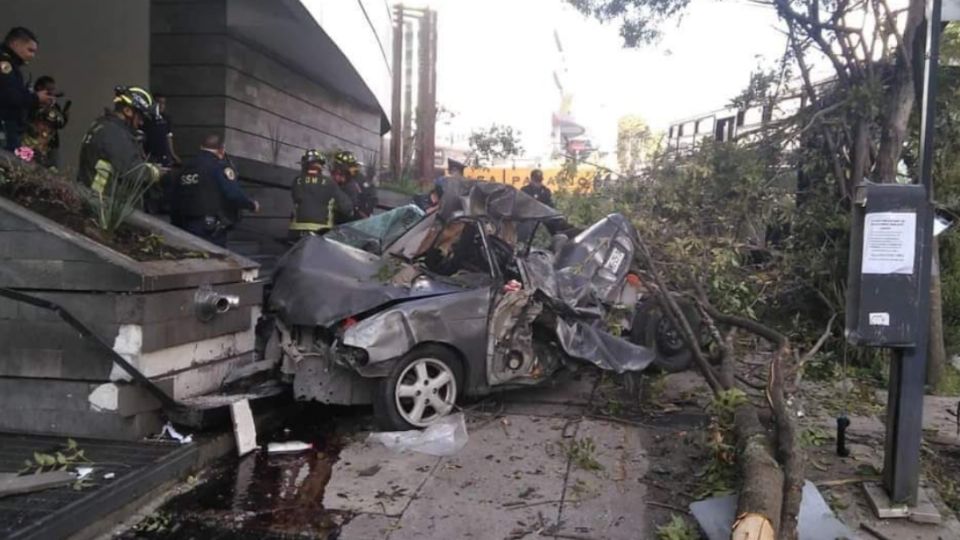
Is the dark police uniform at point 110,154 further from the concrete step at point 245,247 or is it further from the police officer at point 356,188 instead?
the police officer at point 356,188

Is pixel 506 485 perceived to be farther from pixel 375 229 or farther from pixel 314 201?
pixel 314 201

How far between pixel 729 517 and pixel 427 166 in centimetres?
1908

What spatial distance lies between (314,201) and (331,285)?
116 inches

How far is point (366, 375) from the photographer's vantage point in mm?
4875

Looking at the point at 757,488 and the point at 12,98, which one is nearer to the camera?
the point at 757,488

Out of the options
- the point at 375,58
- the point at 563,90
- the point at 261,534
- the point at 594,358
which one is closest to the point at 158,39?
the point at 375,58

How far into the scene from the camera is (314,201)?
799 cm

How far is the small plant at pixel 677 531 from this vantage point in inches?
143

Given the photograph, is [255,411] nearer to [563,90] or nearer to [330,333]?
[330,333]

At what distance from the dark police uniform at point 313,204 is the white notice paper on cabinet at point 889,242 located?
5.43 metres

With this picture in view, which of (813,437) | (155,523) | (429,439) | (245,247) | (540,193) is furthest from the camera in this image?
(540,193)

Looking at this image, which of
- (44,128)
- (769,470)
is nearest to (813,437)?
(769,470)

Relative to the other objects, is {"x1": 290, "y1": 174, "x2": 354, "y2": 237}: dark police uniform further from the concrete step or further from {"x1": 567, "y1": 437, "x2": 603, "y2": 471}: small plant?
{"x1": 567, "y1": 437, "x2": 603, "y2": 471}: small plant

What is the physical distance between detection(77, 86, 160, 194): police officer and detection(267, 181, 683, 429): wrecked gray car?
1.25m
